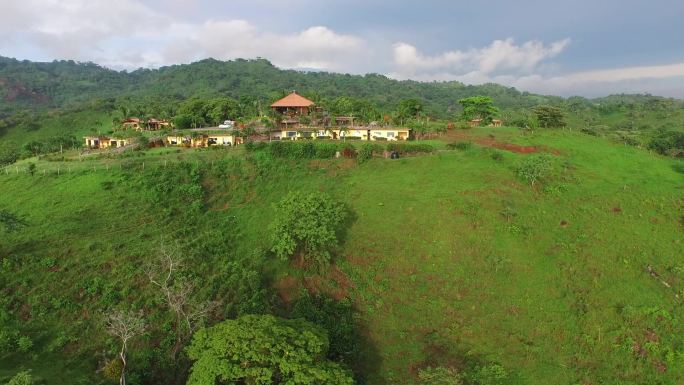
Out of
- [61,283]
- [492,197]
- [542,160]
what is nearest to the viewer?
[61,283]

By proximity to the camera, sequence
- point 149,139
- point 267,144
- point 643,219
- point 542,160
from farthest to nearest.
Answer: point 149,139, point 267,144, point 542,160, point 643,219

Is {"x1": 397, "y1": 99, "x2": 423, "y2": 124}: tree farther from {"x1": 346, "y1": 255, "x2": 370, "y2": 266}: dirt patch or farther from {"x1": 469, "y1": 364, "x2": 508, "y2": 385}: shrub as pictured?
{"x1": 469, "y1": 364, "x2": 508, "y2": 385}: shrub

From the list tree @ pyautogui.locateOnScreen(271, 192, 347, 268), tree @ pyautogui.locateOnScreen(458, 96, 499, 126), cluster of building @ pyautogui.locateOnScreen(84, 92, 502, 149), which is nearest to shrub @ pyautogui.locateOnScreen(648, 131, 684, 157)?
tree @ pyautogui.locateOnScreen(458, 96, 499, 126)

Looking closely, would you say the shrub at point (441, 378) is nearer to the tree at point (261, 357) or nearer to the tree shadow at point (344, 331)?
the tree shadow at point (344, 331)

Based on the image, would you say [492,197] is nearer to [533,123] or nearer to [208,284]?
[208,284]

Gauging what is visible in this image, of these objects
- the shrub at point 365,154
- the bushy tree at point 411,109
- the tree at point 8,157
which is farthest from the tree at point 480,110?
the tree at point 8,157

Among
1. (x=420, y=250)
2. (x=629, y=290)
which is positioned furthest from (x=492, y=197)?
(x=629, y=290)

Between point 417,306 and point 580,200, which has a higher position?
point 580,200
